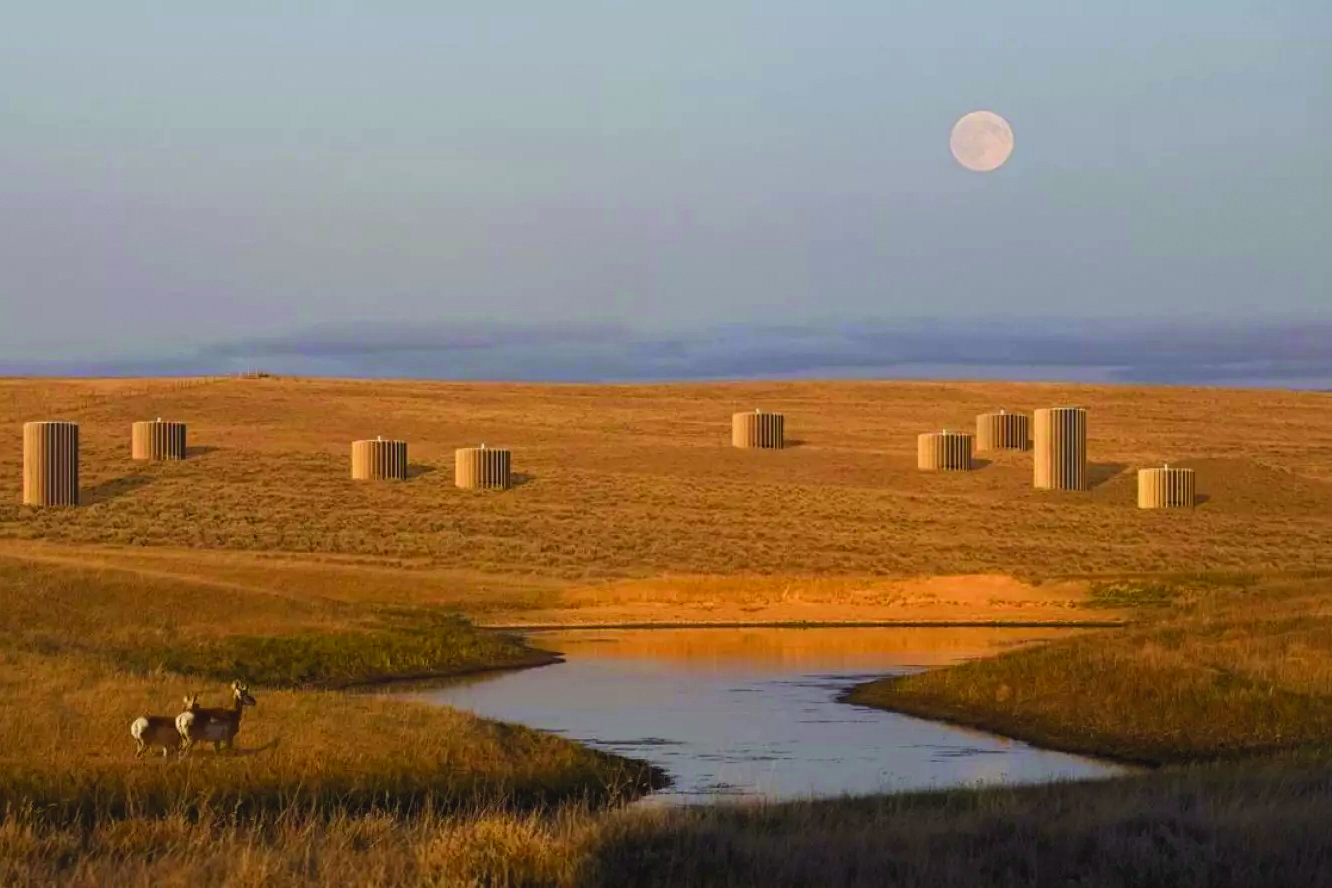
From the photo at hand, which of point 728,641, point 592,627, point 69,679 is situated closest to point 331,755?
point 69,679

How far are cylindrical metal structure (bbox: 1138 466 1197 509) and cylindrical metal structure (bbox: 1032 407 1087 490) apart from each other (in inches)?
105

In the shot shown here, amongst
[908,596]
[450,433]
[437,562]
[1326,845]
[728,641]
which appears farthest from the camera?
[450,433]

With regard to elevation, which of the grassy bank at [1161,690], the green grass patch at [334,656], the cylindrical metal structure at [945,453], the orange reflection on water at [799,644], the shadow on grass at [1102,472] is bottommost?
the orange reflection on water at [799,644]

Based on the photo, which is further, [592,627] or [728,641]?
[592,627]

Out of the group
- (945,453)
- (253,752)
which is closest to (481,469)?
(945,453)

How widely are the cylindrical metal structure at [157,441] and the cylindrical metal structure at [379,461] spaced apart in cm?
746

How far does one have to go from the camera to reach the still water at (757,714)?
2477cm

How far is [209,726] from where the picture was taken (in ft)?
71.3

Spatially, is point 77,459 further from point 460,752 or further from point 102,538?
point 460,752

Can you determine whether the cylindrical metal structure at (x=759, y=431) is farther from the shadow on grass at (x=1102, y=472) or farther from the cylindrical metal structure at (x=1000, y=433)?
the shadow on grass at (x=1102, y=472)

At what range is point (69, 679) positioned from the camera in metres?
26.5

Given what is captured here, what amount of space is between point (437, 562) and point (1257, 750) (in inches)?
1667

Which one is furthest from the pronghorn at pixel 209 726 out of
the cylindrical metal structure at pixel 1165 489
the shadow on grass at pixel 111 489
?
the cylindrical metal structure at pixel 1165 489

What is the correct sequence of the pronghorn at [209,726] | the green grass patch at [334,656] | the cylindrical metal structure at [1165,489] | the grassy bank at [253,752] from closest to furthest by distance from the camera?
the grassy bank at [253,752] → the pronghorn at [209,726] → the green grass patch at [334,656] → the cylindrical metal structure at [1165,489]
